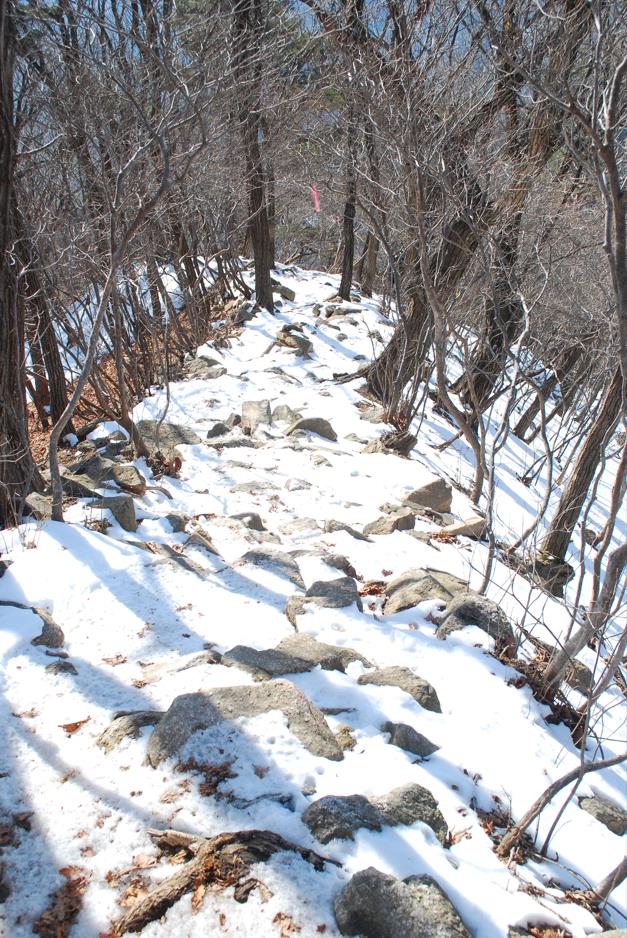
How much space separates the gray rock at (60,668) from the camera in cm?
242

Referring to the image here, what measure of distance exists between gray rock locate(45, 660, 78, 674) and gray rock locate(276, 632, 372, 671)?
88cm

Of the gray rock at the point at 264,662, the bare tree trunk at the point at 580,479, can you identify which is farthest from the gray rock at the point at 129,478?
the bare tree trunk at the point at 580,479

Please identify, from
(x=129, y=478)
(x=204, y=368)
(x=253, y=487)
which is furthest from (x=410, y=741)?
(x=204, y=368)

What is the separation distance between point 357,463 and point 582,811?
4226 mm

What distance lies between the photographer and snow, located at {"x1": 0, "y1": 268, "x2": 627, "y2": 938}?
1682 mm

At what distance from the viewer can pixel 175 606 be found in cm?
315

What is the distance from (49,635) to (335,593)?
1.48 m

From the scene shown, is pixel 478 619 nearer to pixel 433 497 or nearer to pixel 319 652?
pixel 319 652

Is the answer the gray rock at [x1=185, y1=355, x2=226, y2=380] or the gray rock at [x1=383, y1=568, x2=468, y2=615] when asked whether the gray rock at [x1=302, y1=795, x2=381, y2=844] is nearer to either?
the gray rock at [x1=383, y1=568, x2=468, y2=615]

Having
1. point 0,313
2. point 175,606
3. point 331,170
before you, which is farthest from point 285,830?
point 331,170

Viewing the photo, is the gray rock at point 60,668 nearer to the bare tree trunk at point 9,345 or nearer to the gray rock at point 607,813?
the bare tree trunk at point 9,345

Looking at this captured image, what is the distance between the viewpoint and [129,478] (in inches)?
194

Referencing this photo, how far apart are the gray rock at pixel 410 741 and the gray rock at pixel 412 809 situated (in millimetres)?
302

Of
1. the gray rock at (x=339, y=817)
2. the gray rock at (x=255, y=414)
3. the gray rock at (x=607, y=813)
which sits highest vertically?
the gray rock at (x=339, y=817)
